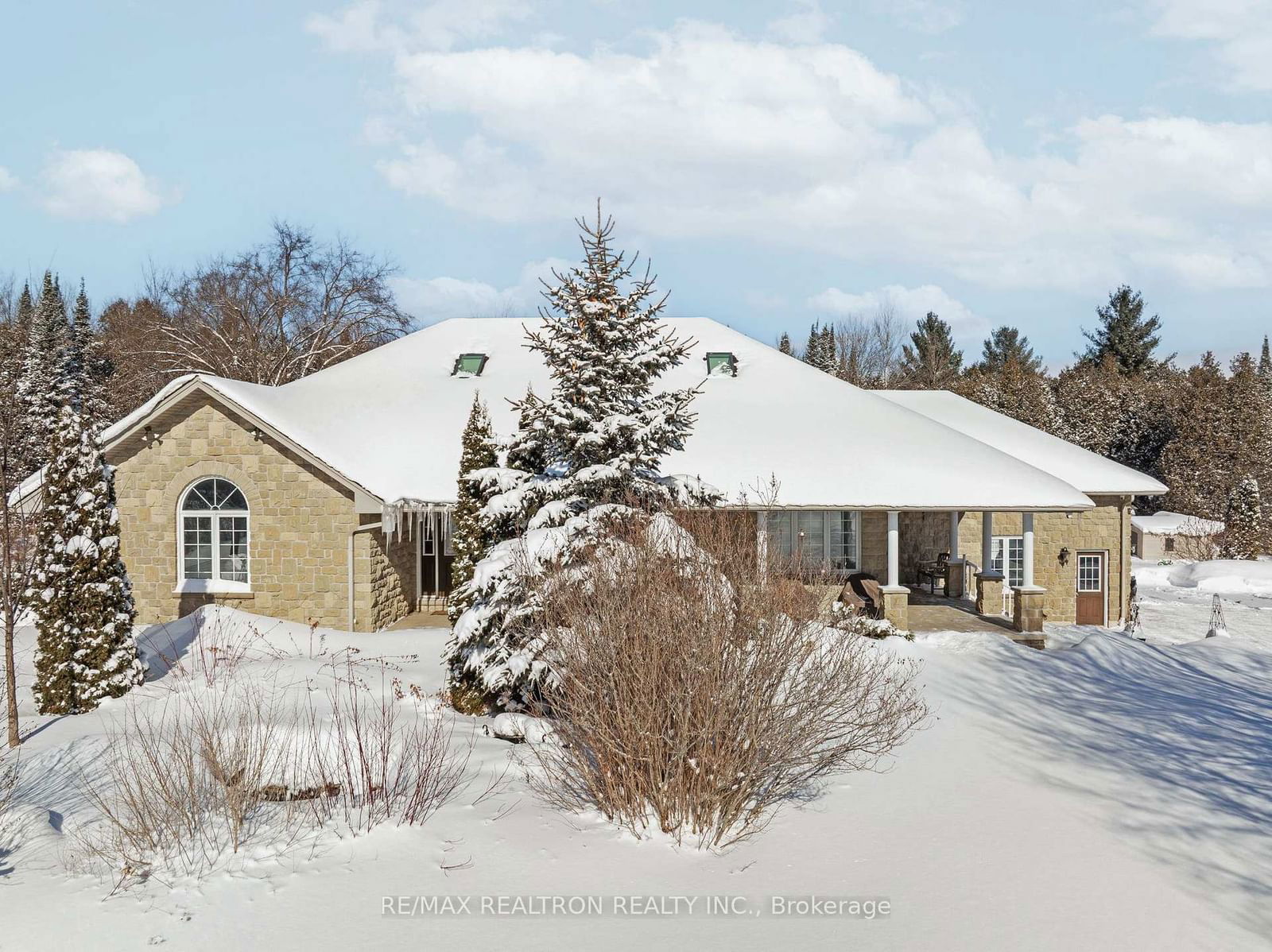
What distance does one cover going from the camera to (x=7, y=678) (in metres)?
8.61

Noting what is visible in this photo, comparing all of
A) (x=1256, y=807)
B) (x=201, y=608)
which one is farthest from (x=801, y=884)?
(x=201, y=608)

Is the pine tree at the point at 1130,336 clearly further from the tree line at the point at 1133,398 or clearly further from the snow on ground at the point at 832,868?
the snow on ground at the point at 832,868

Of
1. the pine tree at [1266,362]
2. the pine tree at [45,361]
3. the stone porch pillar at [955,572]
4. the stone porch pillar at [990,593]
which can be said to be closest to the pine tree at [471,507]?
the stone porch pillar at [990,593]

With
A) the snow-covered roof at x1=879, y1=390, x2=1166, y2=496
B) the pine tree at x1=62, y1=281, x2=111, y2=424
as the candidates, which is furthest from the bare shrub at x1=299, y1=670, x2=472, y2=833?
the pine tree at x1=62, y1=281, x2=111, y2=424

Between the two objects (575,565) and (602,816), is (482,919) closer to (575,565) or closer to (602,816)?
(602,816)

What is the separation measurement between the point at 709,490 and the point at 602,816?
14.6 ft

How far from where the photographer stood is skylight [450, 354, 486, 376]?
1983 centimetres

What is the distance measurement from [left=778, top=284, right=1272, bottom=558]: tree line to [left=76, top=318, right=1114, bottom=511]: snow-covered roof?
20.1 m

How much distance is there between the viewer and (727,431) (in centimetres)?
1698

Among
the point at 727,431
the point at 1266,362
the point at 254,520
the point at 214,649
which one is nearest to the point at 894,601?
the point at 727,431

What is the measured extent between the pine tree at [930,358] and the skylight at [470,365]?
36.5 meters

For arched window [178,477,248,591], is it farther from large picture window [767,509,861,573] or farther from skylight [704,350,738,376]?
large picture window [767,509,861,573]

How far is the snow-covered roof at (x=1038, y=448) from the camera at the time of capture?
18781 mm

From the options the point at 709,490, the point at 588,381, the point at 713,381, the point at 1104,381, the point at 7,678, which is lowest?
the point at 7,678
